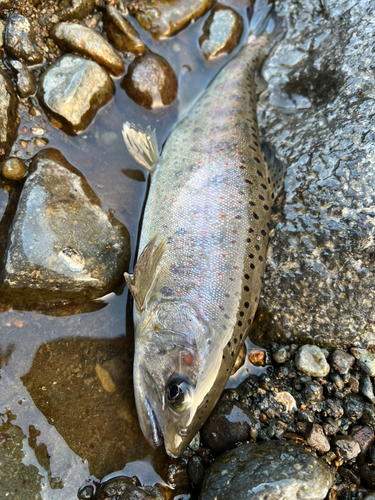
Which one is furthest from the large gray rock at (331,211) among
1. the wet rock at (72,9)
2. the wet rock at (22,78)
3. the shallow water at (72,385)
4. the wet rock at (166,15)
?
the wet rock at (22,78)

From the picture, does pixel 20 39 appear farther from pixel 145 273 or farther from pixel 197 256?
pixel 197 256

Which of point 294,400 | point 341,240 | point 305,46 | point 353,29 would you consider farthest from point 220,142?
point 294,400

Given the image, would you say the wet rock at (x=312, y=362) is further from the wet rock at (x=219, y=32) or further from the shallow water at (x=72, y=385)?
the wet rock at (x=219, y=32)

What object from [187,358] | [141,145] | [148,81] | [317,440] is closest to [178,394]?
[187,358]

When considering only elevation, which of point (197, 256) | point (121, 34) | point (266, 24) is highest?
point (266, 24)

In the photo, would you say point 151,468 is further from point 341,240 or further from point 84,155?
point 84,155

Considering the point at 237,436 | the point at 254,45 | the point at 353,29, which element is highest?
the point at 353,29

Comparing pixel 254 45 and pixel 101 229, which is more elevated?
pixel 254 45
